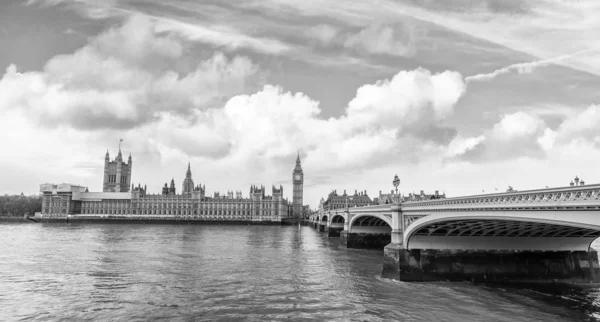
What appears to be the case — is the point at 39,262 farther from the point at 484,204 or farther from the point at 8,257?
the point at 484,204

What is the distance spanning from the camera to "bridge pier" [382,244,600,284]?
27781 millimetres

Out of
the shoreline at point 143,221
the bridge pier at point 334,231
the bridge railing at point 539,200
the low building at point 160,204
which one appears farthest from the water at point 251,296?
the low building at point 160,204

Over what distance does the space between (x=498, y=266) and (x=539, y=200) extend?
12187mm

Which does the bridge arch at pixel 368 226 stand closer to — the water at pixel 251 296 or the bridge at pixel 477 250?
the water at pixel 251 296

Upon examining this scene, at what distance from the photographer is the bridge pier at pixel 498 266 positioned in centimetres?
2778

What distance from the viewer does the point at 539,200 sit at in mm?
17938

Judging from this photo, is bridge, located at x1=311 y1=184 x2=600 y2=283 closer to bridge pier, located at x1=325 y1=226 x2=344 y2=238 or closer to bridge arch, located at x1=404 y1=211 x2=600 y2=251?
bridge arch, located at x1=404 y1=211 x2=600 y2=251

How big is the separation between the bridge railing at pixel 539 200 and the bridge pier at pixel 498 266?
4970 mm

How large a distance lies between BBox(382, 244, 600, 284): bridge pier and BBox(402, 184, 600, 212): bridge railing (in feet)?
16.3

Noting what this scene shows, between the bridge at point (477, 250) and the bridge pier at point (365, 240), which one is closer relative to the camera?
the bridge at point (477, 250)

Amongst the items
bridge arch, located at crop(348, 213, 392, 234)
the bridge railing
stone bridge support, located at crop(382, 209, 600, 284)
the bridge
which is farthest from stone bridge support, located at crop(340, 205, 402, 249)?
the bridge railing

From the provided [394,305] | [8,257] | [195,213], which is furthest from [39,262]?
[195,213]

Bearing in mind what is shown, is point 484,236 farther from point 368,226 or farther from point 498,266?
point 368,226

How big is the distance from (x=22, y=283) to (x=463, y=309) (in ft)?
84.9
